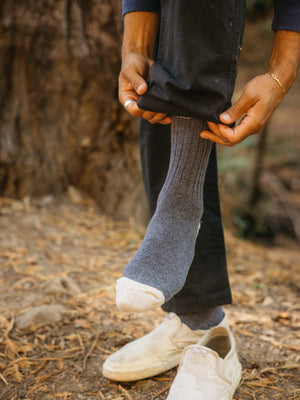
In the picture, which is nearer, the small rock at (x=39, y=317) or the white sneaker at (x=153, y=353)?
the white sneaker at (x=153, y=353)

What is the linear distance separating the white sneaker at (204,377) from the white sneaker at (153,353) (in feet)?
0.50

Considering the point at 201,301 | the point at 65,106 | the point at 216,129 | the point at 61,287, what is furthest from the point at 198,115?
the point at 65,106

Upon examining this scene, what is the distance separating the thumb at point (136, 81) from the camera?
982 millimetres

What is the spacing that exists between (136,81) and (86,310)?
40.0 inches

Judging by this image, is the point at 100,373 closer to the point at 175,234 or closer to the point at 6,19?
the point at 175,234

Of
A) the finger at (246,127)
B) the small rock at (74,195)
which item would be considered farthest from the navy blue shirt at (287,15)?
the small rock at (74,195)

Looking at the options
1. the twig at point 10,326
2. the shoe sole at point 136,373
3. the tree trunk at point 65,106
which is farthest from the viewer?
the tree trunk at point 65,106

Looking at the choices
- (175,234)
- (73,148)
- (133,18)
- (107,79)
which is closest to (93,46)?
(107,79)

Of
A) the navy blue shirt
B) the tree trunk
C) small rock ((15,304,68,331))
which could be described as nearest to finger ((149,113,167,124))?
the navy blue shirt

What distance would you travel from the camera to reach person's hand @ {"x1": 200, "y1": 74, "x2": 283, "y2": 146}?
3.03 ft

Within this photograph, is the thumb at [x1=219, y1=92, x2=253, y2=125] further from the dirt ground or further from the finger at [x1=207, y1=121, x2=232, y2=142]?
the dirt ground

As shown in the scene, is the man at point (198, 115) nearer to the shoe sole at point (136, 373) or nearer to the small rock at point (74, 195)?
the shoe sole at point (136, 373)

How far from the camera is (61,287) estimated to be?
1.74m

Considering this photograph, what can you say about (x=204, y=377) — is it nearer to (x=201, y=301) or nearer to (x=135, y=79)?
(x=201, y=301)
